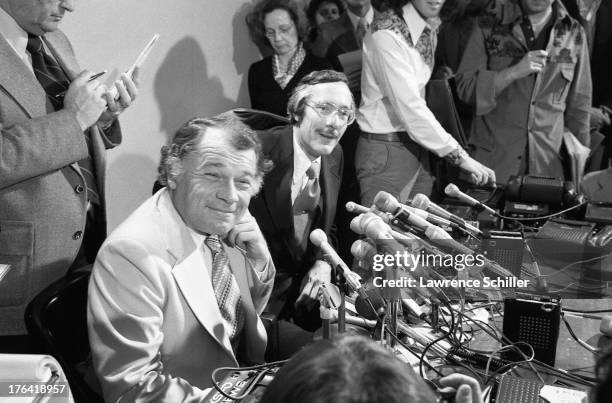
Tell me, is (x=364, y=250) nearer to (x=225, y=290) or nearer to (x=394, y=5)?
(x=225, y=290)

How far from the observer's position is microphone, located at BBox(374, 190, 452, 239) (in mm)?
2201

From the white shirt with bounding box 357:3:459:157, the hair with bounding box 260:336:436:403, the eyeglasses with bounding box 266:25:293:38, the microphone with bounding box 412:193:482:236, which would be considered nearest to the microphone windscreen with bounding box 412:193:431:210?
the microphone with bounding box 412:193:482:236

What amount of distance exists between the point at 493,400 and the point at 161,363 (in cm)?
80

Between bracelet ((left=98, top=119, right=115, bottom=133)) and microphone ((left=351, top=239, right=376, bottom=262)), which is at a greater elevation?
bracelet ((left=98, top=119, right=115, bottom=133))

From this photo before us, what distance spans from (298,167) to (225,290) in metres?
0.88

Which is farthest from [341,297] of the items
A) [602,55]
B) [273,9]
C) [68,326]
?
[602,55]

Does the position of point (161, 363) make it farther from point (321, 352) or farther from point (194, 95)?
point (194, 95)

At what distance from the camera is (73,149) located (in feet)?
7.11

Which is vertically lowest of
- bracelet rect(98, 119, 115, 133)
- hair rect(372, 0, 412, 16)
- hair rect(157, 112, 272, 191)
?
bracelet rect(98, 119, 115, 133)

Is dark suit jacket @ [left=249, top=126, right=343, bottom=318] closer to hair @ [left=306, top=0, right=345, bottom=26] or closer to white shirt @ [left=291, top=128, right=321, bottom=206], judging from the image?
white shirt @ [left=291, top=128, right=321, bottom=206]

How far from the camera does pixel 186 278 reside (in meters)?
1.86

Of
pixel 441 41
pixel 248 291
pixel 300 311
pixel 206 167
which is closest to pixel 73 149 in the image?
pixel 206 167

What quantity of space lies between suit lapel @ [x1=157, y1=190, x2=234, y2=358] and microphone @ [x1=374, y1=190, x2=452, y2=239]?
2.02 feet

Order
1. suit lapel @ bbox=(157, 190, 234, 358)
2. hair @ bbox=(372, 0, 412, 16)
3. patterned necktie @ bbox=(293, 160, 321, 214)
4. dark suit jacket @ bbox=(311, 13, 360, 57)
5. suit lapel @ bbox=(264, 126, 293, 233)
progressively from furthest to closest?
dark suit jacket @ bbox=(311, 13, 360, 57) < hair @ bbox=(372, 0, 412, 16) < patterned necktie @ bbox=(293, 160, 321, 214) < suit lapel @ bbox=(264, 126, 293, 233) < suit lapel @ bbox=(157, 190, 234, 358)
